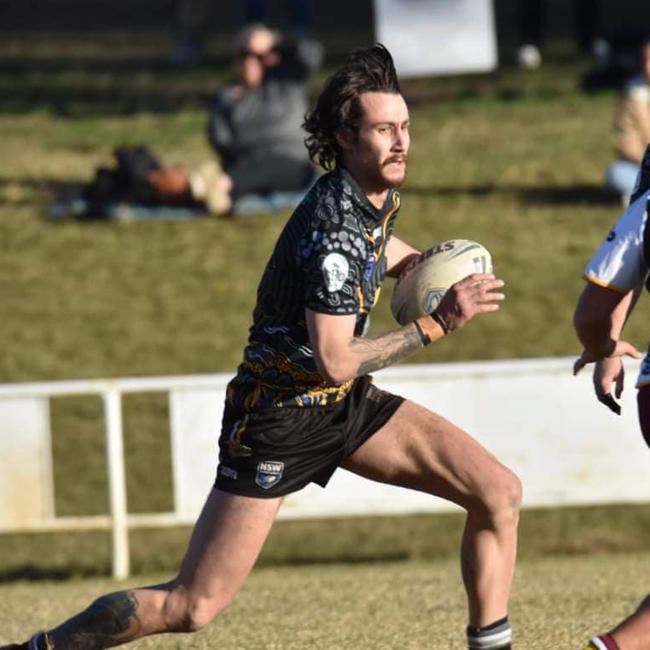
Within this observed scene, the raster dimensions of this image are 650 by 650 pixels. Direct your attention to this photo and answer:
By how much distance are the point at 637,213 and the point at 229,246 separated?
1108 cm

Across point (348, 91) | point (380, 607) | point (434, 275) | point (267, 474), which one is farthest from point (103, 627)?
point (380, 607)

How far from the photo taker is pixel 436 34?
17.3 metres

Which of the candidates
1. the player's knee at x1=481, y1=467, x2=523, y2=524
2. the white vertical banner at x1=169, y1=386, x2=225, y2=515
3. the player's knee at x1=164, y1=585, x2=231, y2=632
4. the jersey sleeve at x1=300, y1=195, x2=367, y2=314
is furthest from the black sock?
the white vertical banner at x1=169, y1=386, x2=225, y2=515

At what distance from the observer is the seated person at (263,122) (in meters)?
14.8

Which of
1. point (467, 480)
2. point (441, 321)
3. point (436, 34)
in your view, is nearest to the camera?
point (441, 321)

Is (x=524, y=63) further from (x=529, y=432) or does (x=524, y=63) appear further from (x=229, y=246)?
(x=529, y=432)

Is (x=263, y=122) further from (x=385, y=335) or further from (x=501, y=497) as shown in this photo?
(x=385, y=335)

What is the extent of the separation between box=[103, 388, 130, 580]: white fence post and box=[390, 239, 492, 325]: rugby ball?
14.0 ft

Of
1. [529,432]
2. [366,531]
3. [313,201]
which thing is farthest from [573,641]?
[366,531]

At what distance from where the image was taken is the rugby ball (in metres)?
5.53

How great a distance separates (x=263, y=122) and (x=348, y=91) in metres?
9.65

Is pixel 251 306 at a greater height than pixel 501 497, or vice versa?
pixel 501 497

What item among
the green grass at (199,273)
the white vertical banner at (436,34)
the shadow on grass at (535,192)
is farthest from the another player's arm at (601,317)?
the white vertical banner at (436,34)

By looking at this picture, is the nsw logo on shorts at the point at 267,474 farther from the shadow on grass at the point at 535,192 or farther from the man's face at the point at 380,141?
the shadow on grass at the point at 535,192
